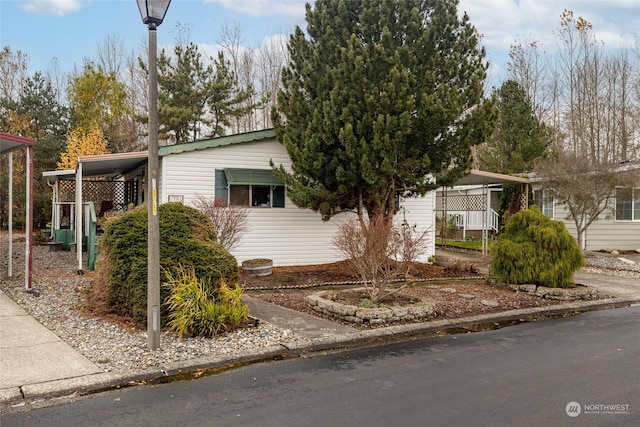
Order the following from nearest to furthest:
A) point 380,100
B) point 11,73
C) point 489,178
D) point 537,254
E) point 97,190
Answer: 1. point 537,254
2. point 380,100
3. point 489,178
4. point 97,190
5. point 11,73

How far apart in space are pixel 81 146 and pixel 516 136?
20.9 metres

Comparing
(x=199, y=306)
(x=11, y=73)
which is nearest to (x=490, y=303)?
(x=199, y=306)

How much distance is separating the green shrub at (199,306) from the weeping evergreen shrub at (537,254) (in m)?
5.88

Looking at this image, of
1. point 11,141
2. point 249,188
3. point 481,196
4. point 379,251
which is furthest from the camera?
point 481,196

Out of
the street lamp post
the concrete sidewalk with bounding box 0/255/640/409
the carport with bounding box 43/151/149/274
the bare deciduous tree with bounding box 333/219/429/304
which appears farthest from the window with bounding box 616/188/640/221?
the street lamp post

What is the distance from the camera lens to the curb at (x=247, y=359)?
4598 mm

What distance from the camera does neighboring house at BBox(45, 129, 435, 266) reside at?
12.1 m

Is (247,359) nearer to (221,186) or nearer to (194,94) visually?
(221,186)

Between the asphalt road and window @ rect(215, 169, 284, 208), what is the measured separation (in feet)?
23.8

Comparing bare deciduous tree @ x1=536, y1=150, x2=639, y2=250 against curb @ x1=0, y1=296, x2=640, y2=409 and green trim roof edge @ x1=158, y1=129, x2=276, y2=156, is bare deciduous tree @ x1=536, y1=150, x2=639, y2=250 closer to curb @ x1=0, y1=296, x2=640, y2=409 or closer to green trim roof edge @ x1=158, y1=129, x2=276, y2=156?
curb @ x1=0, y1=296, x2=640, y2=409

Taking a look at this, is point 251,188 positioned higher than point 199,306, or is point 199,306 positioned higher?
point 251,188

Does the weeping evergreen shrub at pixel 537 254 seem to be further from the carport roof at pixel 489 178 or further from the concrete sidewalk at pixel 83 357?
the carport roof at pixel 489 178

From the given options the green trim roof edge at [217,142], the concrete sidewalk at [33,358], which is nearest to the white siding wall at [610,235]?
the green trim roof edge at [217,142]

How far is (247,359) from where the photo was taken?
18.9 ft
